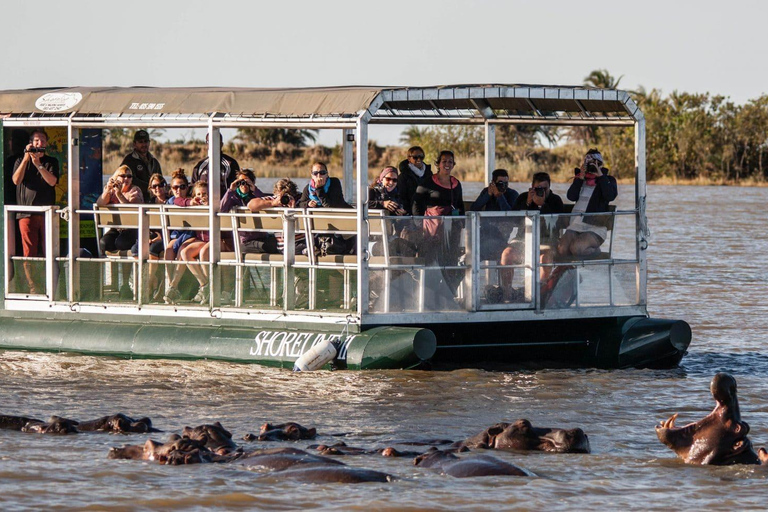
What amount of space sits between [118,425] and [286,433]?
4.79 ft

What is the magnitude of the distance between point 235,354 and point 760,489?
20.1 feet

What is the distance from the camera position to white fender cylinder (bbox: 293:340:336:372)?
14258 millimetres

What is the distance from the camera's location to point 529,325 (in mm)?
15102

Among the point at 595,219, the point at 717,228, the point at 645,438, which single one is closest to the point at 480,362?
the point at 595,219

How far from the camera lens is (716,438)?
435 inches

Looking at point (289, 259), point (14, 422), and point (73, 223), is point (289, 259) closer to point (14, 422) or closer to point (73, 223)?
point (73, 223)

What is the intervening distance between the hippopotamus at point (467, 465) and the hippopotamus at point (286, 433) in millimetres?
1173

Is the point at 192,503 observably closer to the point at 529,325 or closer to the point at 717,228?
the point at 529,325

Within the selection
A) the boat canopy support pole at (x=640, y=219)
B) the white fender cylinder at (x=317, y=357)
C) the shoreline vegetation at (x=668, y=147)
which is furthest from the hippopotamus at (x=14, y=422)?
the shoreline vegetation at (x=668, y=147)

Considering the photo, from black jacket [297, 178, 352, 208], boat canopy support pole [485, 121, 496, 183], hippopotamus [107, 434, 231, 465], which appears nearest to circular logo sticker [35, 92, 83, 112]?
black jacket [297, 178, 352, 208]

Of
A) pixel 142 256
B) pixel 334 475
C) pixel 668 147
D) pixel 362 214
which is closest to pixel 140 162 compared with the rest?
pixel 142 256

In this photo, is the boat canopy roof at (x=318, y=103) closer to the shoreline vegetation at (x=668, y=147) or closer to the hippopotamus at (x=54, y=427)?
the hippopotamus at (x=54, y=427)

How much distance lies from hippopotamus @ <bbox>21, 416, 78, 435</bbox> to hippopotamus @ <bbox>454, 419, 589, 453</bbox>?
3.24 metres

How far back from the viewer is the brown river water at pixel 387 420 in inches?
400
